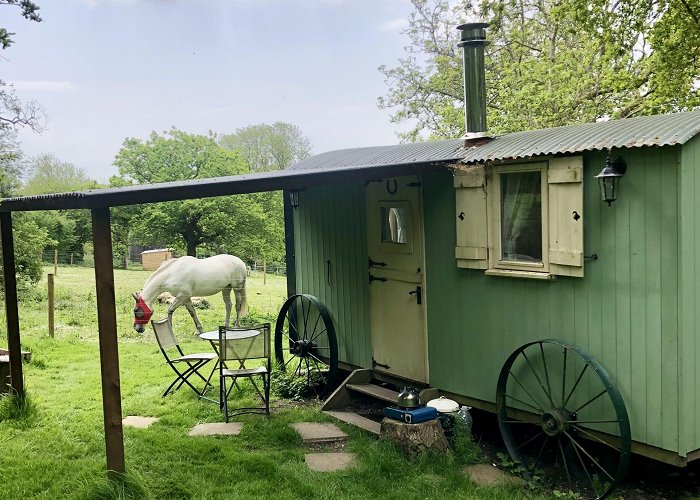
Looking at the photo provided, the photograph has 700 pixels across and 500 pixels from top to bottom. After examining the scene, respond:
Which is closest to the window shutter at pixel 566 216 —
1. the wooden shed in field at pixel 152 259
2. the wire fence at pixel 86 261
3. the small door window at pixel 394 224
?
the small door window at pixel 394 224

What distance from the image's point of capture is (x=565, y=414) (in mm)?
4496

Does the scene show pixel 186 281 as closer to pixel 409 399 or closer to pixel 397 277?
pixel 397 277

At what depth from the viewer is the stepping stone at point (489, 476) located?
4.52 metres

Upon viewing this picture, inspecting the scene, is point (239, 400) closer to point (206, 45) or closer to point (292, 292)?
point (292, 292)

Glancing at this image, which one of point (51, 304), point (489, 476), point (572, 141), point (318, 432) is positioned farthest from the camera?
point (51, 304)

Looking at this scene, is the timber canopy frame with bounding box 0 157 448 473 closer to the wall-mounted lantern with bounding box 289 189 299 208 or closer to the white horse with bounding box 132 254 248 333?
the wall-mounted lantern with bounding box 289 189 299 208

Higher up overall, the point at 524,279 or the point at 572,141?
the point at 572,141

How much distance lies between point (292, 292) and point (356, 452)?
9.95 feet

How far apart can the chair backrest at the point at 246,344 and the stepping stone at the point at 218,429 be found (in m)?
0.57

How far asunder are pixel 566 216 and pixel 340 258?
9.71 ft

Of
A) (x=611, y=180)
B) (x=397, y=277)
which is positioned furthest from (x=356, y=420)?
(x=611, y=180)

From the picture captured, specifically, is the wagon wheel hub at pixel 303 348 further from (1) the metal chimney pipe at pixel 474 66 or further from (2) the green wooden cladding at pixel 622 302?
(1) the metal chimney pipe at pixel 474 66

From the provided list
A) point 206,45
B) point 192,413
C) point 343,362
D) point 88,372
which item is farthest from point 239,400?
point 206,45

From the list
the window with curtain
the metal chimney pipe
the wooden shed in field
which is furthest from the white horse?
the window with curtain
